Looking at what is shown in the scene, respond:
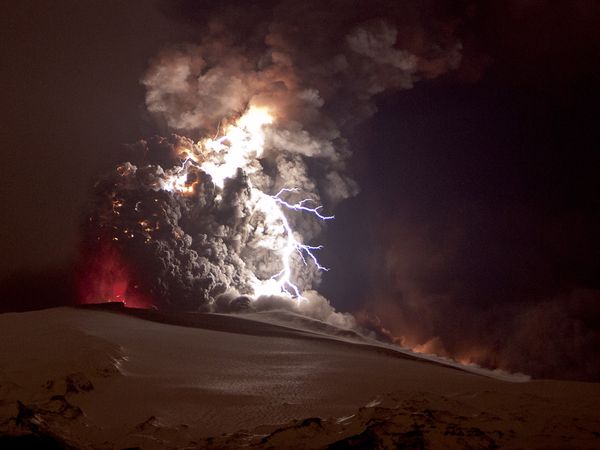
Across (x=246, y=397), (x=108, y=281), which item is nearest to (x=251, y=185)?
(x=108, y=281)

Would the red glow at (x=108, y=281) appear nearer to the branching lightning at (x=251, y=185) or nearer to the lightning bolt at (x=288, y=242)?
the branching lightning at (x=251, y=185)

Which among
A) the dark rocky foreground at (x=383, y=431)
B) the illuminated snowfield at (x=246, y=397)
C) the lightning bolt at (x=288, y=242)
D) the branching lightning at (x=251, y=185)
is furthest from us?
the lightning bolt at (x=288, y=242)

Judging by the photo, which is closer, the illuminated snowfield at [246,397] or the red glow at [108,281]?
the illuminated snowfield at [246,397]

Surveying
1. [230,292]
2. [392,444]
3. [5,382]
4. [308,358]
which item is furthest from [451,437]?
[230,292]

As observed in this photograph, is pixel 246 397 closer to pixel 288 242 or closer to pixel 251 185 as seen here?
pixel 288 242

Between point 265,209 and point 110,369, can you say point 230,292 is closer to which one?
point 265,209

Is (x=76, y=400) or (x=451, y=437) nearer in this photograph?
(x=451, y=437)

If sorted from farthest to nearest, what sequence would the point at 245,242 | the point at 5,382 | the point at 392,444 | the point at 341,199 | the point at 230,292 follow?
the point at 341,199 → the point at 245,242 → the point at 230,292 → the point at 5,382 → the point at 392,444

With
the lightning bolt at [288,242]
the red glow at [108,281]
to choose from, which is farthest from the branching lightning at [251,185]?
the red glow at [108,281]

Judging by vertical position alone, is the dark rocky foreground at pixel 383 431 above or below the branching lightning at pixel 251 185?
below
